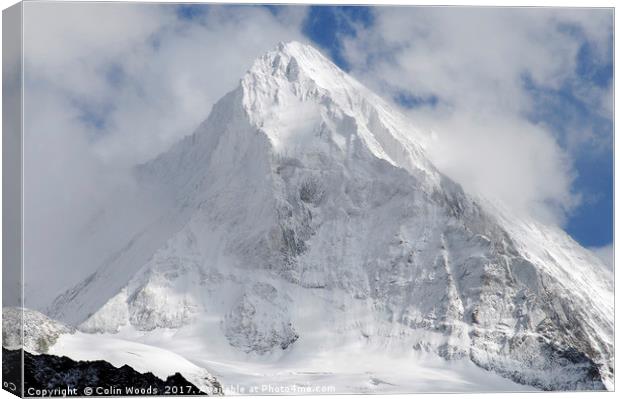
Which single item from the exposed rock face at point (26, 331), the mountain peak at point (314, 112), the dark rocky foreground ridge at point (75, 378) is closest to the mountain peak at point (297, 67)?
the mountain peak at point (314, 112)

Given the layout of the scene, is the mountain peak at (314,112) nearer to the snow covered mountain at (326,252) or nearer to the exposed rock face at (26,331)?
the snow covered mountain at (326,252)

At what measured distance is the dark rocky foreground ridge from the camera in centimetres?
7512

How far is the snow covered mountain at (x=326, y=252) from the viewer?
139m

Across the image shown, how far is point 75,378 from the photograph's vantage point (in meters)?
76.3

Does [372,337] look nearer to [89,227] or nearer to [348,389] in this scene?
[89,227]

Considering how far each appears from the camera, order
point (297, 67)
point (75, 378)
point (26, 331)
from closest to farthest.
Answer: point (26, 331) → point (75, 378) → point (297, 67)

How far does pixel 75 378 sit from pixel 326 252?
8720cm

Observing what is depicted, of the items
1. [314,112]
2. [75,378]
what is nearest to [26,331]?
[75,378]

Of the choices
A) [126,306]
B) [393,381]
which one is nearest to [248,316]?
[126,306]

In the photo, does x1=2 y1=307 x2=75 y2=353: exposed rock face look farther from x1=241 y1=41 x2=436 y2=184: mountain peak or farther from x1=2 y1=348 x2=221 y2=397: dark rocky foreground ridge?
x1=241 y1=41 x2=436 y2=184: mountain peak

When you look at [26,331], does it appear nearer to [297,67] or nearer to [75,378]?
[75,378]

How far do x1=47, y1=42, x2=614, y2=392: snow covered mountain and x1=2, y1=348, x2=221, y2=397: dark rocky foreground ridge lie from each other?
5089cm

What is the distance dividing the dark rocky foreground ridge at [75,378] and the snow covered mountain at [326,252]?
50.9 metres

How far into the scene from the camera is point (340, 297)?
141m
